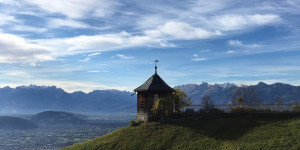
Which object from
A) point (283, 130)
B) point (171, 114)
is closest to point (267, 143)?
point (283, 130)

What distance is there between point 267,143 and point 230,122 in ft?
28.1

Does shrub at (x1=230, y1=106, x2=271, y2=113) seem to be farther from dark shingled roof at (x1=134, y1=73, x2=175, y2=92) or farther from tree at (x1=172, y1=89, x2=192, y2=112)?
dark shingled roof at (x1=134, y1=73, x2=175, y2=92)

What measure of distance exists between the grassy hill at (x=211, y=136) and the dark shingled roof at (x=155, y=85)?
7.18 metres

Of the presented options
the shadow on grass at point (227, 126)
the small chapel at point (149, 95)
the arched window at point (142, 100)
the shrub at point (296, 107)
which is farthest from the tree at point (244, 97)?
the arched window at point (142, 100)

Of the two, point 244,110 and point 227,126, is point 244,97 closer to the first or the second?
point 244,110

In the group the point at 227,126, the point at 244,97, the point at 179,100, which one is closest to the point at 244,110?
the point at 227,126

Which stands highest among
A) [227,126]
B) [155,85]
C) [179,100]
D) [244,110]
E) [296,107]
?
[155,85]

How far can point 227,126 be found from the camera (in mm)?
44062

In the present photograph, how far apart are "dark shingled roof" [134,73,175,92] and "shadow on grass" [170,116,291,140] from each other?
797cm

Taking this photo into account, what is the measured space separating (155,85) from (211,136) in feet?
52.2

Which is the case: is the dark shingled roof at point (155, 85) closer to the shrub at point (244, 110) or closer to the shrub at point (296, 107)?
the shrub at point (244, 110)

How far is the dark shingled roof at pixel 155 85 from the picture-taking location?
52259mm

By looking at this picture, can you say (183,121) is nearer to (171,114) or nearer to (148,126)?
(171,114)

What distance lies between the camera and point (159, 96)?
52688 mm
